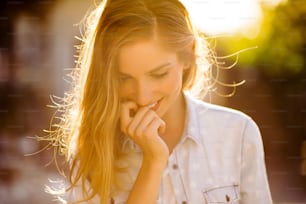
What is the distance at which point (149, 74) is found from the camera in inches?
52.7

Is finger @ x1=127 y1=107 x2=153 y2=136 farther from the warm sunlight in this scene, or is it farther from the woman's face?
the warm sunlight

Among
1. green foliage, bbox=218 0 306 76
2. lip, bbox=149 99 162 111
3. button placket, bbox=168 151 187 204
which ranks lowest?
button placket, bbox=168 151 187 204

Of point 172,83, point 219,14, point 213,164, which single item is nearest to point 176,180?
point 213,164

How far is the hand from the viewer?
1.38m

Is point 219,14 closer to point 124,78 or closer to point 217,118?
point 217,118

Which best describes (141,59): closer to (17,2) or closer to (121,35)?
(121,35)

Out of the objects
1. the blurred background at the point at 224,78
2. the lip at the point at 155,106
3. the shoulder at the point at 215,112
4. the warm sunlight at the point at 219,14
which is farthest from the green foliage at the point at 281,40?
Result: the lip at the point at 155,106

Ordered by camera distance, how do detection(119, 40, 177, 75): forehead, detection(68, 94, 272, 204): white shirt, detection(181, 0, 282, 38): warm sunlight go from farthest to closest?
detection(181, 0, 282, 38): warm sunlight, detection(68, 94, 272, 204): white shirt, detection(119, 40, 177, 75): forehead

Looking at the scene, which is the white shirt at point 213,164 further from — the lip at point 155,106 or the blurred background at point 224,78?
the blurred background at point 224,78

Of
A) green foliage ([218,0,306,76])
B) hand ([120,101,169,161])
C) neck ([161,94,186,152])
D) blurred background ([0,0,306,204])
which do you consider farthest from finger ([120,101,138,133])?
green foliage ([218,0,306,76])

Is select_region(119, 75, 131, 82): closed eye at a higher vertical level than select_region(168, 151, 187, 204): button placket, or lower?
higher

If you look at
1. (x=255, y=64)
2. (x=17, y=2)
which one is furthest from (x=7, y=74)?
(x=255, y=64)

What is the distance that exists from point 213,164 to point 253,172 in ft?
0.22

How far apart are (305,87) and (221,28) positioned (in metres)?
1.00
